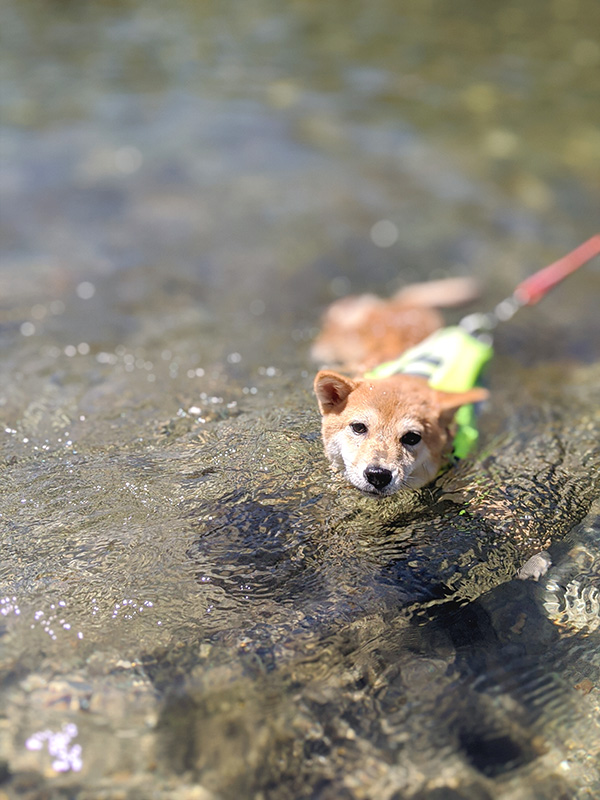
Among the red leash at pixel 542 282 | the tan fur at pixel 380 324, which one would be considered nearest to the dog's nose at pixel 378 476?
the tan fur at pixel 380 324

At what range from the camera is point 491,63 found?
35.0 feet

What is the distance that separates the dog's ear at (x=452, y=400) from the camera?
401 cm

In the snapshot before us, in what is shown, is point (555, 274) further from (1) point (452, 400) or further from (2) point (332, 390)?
(2) point (332, 390)

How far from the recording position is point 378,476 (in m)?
3.58

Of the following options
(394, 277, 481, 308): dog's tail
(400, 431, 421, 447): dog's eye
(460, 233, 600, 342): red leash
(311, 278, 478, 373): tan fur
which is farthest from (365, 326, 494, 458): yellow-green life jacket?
(394, 277, 481, 308): dog's tail

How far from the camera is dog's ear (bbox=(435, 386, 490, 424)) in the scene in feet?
13.1

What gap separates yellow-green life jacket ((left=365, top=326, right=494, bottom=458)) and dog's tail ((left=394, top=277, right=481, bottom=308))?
1409 millimetres

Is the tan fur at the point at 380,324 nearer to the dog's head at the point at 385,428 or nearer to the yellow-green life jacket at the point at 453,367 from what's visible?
the yellow-green life jacket at the point at 453,367

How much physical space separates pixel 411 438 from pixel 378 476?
0.37m

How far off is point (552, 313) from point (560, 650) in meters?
4.30

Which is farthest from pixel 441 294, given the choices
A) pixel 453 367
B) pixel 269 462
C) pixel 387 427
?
pixel 269 462

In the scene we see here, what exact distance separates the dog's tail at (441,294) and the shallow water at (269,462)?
17.7 inches

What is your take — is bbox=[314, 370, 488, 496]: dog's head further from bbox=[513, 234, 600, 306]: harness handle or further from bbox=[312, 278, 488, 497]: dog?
bbox=[513, 234, 600, 306]: harness handle

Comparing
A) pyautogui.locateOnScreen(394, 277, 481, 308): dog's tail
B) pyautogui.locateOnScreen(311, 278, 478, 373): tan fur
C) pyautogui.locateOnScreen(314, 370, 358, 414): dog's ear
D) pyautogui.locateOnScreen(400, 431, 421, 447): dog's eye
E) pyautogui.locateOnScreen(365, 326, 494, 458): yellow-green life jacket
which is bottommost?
pyautogui.locateOnScreen(394, 277, 481, 308): dog's tail
